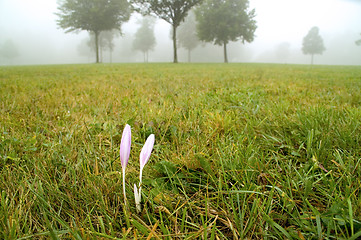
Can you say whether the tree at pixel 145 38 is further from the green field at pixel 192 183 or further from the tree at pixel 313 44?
the green field at pixel 192 183

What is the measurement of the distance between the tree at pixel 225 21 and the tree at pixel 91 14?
11.1m

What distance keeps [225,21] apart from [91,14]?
1805 centimetres

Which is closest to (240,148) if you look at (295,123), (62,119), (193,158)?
(193,158)

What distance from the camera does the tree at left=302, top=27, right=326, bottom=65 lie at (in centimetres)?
5497

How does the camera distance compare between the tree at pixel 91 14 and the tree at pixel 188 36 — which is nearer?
the tree at pixel 91 14

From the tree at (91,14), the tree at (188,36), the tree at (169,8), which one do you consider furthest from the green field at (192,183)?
the tree at (188,36)

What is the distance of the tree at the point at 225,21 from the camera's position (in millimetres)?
29391

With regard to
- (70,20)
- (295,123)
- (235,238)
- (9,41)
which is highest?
(9,41)

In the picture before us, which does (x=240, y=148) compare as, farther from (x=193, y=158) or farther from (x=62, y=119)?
(x=62, y=119)

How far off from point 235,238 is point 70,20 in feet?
111

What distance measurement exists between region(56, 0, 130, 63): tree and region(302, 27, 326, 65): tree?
49234mm

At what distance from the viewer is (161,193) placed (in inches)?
35.8

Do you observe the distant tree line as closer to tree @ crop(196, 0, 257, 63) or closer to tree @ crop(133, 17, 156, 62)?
tree @ crop(196, 0, 257, 63)

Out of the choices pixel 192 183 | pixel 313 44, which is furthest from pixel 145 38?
pixel 192 183
